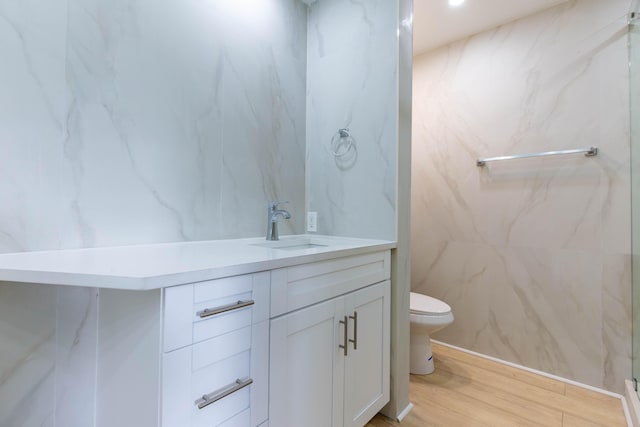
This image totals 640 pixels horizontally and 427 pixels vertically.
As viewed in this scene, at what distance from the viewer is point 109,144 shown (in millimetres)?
1120

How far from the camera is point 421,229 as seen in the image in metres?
2.56

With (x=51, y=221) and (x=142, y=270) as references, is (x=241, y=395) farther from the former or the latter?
(x=51, y=221)

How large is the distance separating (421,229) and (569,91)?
4.36 feet

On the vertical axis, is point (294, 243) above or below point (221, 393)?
above

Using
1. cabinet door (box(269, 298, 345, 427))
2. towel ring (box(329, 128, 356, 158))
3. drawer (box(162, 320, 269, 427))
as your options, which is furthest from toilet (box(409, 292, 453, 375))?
drawer (box(162, 320, 269, 427))

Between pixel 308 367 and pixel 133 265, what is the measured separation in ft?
2.24

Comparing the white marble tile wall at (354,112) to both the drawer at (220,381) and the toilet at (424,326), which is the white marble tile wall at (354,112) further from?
the drawer at (220,381)

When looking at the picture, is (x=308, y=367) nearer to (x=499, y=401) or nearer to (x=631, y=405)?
(x=499, y=401)

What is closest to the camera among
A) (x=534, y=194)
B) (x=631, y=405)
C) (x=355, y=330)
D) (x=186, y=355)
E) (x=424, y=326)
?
(x=186, y=355)

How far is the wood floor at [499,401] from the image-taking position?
151 cm

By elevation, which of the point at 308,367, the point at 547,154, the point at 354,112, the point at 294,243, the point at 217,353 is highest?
the point at 354,112

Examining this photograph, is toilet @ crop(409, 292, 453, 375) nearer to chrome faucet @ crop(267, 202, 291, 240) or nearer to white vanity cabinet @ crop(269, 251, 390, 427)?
white vanity cabinet @ crop(269, 251, 390, 427)

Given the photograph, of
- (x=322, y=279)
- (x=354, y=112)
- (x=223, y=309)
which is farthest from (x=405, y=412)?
(x=354, y=112)

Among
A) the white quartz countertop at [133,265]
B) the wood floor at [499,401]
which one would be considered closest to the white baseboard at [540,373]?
the wood floor at [499,401]
